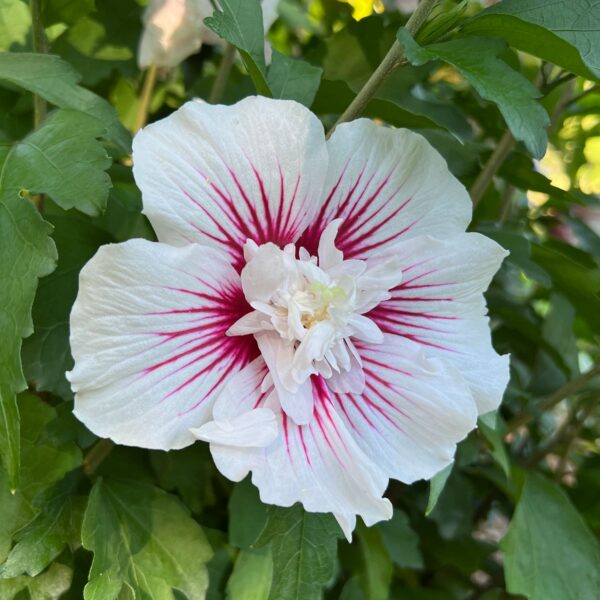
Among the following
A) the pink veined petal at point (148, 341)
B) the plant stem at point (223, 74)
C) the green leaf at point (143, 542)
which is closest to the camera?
the pink veined petal at point (148, 341)

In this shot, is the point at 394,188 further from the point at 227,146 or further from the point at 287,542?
the point at 287,542

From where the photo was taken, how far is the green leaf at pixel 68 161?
358 mm

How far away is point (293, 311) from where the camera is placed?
1.18 feet

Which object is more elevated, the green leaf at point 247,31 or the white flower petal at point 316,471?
the green leaf at point 247,31

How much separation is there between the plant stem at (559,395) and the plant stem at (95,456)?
0.38 metres

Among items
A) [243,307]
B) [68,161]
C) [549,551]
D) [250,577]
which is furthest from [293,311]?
[549,551]

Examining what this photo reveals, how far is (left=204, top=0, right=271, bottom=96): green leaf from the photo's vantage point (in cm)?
38

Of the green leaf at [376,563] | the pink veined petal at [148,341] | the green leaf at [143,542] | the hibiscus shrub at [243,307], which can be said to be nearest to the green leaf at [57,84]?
the hibiscus shrub at [243,307]

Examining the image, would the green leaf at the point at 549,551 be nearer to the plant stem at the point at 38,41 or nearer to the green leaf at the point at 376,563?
the green leaf at the point at 376,563

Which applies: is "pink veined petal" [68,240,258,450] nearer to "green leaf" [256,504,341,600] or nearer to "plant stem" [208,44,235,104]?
"green leaf" [256,504,341,600]

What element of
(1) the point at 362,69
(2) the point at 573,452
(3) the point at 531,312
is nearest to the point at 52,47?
(1) the point at 362,69

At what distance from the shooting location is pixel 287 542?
44 centimetres

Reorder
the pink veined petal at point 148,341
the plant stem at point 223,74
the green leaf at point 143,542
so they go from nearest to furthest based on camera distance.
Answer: the pink veined petal at point 148,341 < the green leaf at point 143,542 < the plant stem at point 223,74

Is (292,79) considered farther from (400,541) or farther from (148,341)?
(400,541)
